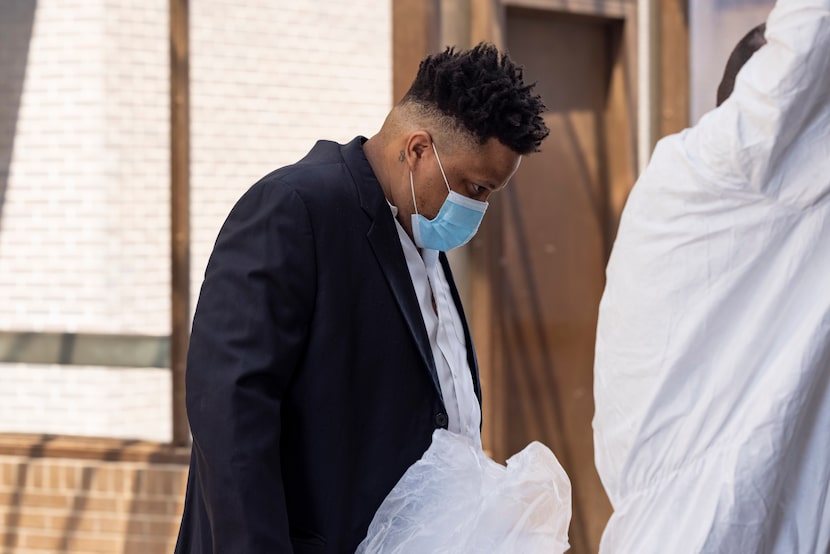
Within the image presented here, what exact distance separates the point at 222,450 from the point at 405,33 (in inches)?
124

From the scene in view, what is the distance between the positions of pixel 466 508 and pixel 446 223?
0.53 m

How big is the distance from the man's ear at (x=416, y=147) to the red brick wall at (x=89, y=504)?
306 centimetres

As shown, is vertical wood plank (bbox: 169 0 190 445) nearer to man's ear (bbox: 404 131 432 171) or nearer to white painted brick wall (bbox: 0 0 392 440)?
white painted brick wall (bbox: 0 0 392 440)

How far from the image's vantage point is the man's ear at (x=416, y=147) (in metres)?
2.18

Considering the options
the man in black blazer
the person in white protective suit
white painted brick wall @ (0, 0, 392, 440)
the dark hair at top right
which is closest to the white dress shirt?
the man in black blazer

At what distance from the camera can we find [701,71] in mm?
5070

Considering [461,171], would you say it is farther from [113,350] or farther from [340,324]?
[113,350]

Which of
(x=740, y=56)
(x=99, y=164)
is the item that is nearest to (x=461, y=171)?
(x=740, y=56)

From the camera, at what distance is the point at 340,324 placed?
6.71ft

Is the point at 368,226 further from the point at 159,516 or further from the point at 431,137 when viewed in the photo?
the point at 159,516

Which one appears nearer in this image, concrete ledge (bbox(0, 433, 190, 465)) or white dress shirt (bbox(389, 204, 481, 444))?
white dress shirt (bbox(389, 204, 481, 444))

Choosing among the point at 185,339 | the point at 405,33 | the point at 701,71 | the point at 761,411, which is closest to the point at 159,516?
the point at 185,339

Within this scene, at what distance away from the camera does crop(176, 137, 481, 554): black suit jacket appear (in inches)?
75.8

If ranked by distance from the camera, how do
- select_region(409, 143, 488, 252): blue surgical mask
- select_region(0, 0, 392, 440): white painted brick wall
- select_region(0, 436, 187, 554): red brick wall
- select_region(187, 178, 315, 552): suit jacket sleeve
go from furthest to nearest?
select_region(0, 0, 392, 440): white painted brick wall
select_region(0, 436, 187, 554): red brick wall
select_region(409, 143, 488, 252): blue surgical mask
select_region(187, 178, 315, 552): suit jacket sleeve
